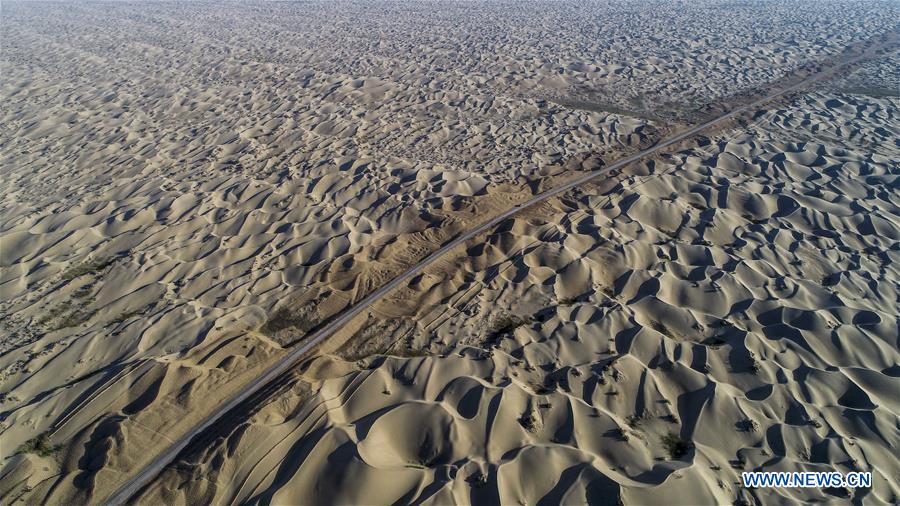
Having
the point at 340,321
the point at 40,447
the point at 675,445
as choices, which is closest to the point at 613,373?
the point at 675,445

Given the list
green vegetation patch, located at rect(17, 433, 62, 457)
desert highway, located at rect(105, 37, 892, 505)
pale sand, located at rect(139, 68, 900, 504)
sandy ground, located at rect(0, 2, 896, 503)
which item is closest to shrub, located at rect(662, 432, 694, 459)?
pale sand, located at rect(139, 68, 900, 504)

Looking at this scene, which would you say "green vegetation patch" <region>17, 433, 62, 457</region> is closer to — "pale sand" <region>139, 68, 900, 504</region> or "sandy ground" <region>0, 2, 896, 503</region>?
"sandy ground" <region>0, 2, 896, 503</region>

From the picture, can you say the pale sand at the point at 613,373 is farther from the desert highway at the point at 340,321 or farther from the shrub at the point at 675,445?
the desert highway at the point at 340,321

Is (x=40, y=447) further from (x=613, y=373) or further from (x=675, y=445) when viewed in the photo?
(x=675, y=445)

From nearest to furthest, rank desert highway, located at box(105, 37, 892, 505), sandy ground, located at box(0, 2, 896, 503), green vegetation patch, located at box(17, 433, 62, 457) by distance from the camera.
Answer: desert highway, located at box(105, 37, 892, 505)
green vegetation patch, located at box(17, 433, 62, 457)
sandy ground, located at box(0, 2, 896, 503)

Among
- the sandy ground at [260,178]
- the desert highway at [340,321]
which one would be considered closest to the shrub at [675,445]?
the sandy ground at [260,178]

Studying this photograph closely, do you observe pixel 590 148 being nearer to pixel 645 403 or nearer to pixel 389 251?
pixel 389 251
